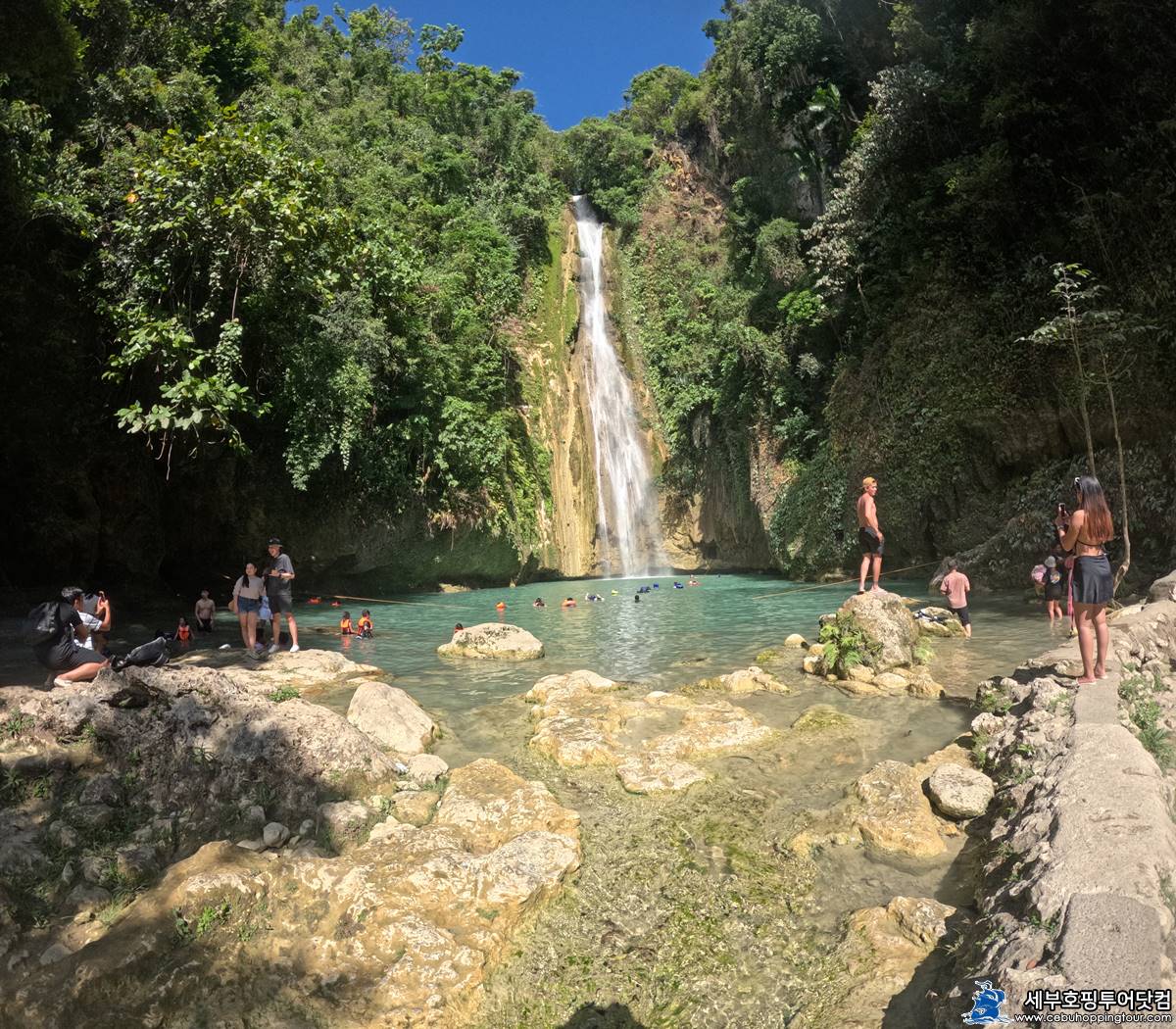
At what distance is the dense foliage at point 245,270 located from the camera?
15.0 metres

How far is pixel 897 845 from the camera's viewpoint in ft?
16.0

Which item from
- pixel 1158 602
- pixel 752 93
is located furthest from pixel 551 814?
pixel 752 93

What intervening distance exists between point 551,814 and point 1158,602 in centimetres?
709

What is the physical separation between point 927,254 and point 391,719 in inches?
702

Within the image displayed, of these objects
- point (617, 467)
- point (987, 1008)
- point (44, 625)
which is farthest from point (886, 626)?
point (617, 467)

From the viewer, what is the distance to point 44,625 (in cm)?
712

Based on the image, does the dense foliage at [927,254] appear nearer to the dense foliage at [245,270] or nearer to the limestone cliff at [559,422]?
the limestone cliff at [559,422]

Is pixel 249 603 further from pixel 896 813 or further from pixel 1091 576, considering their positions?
pixel 1091 576

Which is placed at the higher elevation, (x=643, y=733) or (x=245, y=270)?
(x=245, y=270)

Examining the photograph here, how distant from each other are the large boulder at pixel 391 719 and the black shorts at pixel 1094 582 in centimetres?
597

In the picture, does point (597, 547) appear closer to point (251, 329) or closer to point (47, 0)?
point (251, 329)

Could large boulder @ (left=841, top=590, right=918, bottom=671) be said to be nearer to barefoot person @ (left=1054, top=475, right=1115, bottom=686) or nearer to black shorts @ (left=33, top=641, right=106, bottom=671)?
barefoot person @ (left=1054, top=475, right=1115, bottom=686)

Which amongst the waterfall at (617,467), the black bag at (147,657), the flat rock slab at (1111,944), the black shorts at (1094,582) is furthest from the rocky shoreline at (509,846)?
the waterfall at (617,467)

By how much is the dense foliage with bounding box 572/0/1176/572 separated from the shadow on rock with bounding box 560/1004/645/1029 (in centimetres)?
1310
